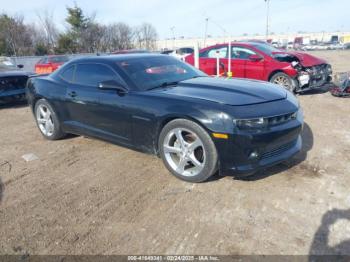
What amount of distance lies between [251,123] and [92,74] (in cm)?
251

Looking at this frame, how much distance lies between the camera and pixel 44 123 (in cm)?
531

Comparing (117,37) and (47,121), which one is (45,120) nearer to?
(47,121)

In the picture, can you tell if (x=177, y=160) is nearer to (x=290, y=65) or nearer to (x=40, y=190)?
(x=40, y=190)

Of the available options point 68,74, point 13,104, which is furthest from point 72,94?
point 13,104

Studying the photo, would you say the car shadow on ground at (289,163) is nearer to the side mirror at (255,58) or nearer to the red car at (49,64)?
the side mirror at (255,58)

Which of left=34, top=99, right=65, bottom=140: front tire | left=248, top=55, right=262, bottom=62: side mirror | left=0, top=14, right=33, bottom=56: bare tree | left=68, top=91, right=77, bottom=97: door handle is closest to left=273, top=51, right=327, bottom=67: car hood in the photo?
left=248, top=55, right=262, bottom=62: side mirror

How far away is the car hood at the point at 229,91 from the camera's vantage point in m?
3.23

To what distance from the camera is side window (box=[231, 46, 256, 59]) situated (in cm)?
802

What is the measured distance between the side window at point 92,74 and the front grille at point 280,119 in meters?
2.03

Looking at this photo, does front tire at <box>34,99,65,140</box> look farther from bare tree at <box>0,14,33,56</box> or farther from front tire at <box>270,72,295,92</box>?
bare tree at <box>0,14,33,56</box>

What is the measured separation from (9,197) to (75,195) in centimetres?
77

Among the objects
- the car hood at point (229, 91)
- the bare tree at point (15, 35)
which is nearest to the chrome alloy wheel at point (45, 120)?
the car hood at point (229, 91)

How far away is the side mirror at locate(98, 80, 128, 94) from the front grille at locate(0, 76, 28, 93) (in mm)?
5484

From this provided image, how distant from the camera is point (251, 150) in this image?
303cm
